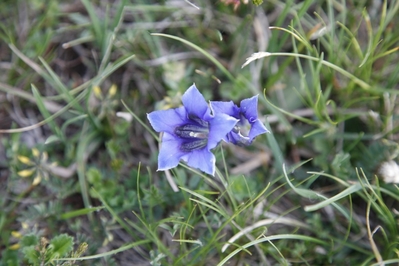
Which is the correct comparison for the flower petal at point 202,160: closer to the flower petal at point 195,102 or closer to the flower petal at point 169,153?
the flower petal at point 169,153

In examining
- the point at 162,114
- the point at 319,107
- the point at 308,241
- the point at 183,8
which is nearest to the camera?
the point at 162,114

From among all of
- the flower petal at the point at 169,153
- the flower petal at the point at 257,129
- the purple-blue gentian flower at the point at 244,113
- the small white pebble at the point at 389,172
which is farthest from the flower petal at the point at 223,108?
the small white pebble at the point at 389,172

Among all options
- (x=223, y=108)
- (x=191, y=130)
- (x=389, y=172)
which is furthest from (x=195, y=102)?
(x=389, y=172)

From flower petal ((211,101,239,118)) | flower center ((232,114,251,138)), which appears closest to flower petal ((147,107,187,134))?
flower petal ((211,101,239,118))

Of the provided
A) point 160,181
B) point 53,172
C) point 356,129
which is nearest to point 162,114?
point 160,181

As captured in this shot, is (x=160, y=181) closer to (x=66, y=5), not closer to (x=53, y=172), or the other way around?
(x=53, y=172)

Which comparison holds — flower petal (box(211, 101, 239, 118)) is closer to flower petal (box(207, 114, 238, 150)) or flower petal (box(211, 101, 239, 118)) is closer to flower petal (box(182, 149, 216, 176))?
flower petal (box(207, 114, 238, 150))
